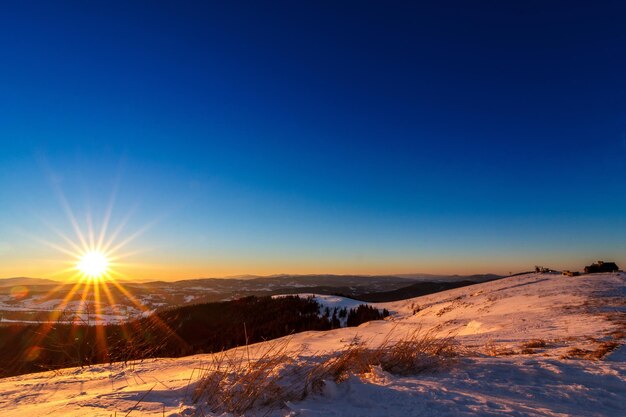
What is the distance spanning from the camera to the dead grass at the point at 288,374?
241 cm

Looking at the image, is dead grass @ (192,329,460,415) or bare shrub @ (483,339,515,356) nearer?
dead grass @ (192,329,460,415)

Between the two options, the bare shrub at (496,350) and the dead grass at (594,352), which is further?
the bare shrub at (496,350)

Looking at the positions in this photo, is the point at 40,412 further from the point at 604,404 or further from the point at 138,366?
the point at 604,404

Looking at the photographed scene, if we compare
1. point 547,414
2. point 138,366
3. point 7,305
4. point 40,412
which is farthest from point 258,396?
point 7,305

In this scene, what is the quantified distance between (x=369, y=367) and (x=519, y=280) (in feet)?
54.7

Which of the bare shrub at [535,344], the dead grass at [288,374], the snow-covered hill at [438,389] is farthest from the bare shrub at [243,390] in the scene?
the bare shrub at [535,344]

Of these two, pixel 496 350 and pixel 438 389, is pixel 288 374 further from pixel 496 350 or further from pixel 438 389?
pixel 496 350

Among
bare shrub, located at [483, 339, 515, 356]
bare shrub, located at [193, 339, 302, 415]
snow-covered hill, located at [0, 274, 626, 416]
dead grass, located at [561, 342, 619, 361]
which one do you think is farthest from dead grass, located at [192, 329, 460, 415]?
dead grass, located at [561, 342, 619, 361]

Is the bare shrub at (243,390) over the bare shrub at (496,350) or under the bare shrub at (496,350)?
over

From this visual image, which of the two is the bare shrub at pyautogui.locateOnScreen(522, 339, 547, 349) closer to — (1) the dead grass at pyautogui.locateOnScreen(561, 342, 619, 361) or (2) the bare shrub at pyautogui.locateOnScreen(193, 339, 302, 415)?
(1) the dead grass at pyautogui.locateOnScreen(561, 342, 619, 361)

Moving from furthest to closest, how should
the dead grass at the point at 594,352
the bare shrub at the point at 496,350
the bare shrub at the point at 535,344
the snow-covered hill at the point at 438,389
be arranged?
the bare shrub at the point at 535,344 < the bare shrub at the point at 496,350 < the dead grass at the point at 594,352 < the snow-covered hill at the point at 438,389

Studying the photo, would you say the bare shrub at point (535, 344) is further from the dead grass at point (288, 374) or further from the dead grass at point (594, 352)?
the dead grass at point (288, 374)

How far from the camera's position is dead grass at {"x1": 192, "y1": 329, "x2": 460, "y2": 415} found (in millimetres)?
2406

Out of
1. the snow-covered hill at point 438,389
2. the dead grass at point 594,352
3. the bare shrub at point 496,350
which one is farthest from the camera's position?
the bare shrub at point 496,350
